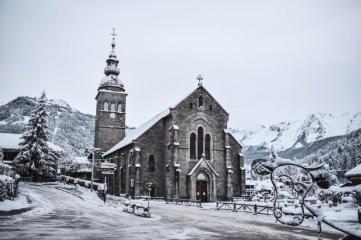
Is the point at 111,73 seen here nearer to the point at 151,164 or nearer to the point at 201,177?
the point at 151,164

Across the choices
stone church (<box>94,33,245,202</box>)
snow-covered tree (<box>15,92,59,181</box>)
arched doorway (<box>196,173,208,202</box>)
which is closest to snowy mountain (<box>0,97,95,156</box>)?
snow-covered tree (<box>15,92,59,181</box>)

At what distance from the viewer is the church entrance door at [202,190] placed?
4219cm

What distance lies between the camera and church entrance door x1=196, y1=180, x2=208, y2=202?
4219 cm

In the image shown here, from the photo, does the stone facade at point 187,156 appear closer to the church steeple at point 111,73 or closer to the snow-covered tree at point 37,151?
the snow-covered tree at point 37,151

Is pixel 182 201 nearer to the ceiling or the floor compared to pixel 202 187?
nearer to the floor

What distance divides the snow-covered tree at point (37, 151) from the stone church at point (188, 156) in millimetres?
11220

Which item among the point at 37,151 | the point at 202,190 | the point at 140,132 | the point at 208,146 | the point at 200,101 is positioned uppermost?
the point at 200,101

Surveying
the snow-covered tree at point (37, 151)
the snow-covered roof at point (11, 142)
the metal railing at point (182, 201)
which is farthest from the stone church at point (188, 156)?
the snow-covered roof at point (11, 142)

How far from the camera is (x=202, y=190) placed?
4256 cm

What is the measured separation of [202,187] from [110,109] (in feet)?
80.7

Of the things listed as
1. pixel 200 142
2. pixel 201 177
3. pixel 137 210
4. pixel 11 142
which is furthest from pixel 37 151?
pixel 137 210

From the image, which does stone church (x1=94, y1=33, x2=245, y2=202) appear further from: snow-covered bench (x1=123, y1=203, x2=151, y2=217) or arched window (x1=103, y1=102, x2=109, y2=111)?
snow-covered bench (x1=123, y1=203, x2=151, y2=217)

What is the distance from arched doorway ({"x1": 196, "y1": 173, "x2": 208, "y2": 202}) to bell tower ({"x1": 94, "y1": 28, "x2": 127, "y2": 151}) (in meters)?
22.8

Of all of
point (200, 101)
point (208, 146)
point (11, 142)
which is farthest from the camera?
point (11, 142)
